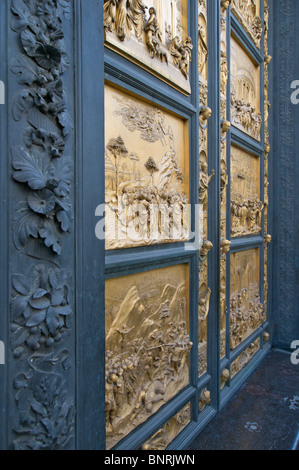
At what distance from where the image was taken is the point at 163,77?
2111 mm

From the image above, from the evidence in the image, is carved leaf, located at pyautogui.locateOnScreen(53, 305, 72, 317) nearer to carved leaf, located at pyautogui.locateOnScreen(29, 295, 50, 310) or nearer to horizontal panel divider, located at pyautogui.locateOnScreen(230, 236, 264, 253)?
carved leaf, located at pyautogui.locateOnScreen(29, 295, 50, 310)

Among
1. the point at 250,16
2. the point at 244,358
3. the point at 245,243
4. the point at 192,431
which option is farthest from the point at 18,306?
the point at 250,16

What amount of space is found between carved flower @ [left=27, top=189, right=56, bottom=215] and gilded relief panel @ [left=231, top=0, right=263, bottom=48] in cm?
304

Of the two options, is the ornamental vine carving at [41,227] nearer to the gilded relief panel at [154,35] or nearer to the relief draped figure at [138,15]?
the gilded relief panel at [154,35]

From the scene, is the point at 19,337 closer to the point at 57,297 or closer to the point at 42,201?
the point at 57,297

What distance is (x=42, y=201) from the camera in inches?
49.5

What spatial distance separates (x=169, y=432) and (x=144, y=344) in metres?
0.72

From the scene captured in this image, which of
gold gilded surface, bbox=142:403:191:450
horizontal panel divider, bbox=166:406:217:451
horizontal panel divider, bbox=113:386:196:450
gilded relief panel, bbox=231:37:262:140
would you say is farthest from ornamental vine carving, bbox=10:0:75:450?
gilded relief panel, bbox=231:37:262:140

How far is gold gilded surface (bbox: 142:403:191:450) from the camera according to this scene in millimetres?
2031

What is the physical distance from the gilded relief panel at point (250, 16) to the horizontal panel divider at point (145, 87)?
1.64 metres

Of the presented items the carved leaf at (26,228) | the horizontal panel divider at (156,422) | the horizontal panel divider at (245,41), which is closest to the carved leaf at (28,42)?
the carved leaf at (26,228)

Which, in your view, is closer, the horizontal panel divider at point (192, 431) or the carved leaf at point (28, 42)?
the carved leaf at point (28, 42)

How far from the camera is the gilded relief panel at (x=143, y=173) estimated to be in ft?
5.68

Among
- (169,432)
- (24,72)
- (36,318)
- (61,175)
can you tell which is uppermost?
(24,72)
